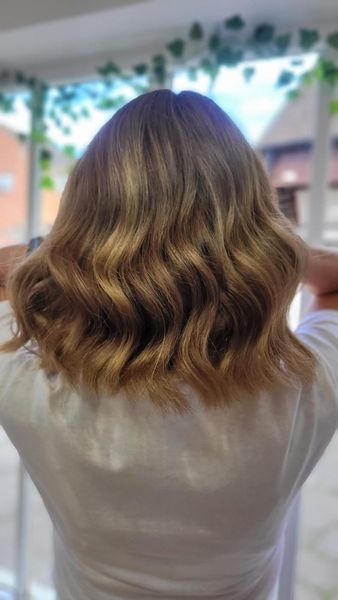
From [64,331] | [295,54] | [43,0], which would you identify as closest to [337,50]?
[295,54]

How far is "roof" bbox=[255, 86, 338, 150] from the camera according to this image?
3.77ft

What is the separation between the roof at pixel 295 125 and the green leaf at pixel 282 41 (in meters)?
0.11

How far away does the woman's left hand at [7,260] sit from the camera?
633 millimetres

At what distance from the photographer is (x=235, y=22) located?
42.8 inches

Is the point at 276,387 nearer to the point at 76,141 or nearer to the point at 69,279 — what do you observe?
the point at 69,279

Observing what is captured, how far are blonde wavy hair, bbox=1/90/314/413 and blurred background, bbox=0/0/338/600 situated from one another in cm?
45

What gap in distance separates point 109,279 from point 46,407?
0.53ft

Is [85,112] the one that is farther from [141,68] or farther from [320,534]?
[320,534]

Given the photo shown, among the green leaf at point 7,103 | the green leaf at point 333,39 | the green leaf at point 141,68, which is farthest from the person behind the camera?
the green leaf at point 7,103

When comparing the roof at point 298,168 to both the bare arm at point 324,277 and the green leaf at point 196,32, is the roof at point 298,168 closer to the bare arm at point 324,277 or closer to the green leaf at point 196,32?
the green leaf at point 196,32

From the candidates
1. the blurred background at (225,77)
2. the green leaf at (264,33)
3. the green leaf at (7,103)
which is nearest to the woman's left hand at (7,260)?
the blurred background at (225,77)

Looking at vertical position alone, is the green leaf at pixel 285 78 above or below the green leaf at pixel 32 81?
below

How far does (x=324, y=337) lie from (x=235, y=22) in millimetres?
877

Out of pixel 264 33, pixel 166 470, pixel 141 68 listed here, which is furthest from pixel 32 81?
pixel 166 470
